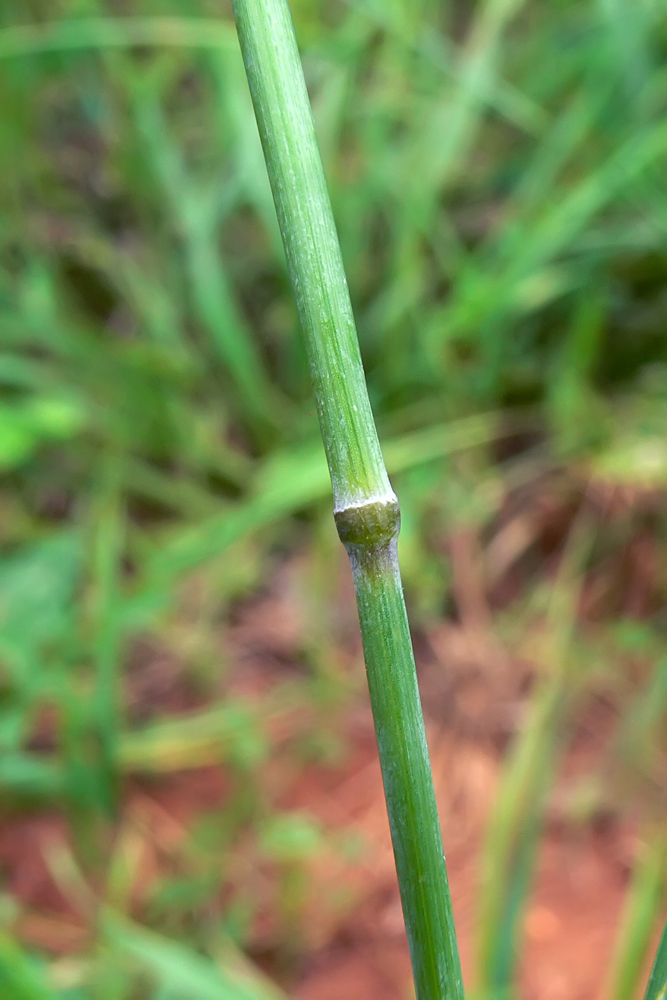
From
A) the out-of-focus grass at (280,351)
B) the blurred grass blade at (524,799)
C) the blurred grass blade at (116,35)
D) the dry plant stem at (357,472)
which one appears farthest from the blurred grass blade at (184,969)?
the blurred grass blade at (116,35)

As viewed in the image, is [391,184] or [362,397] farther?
[391,184]

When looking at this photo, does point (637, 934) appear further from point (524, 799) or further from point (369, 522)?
point (369, 522)

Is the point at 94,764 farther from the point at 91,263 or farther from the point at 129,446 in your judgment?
the point at 91,263

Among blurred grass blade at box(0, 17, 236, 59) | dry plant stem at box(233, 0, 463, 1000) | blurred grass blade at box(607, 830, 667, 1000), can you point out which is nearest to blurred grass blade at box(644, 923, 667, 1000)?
dry plant stem at box(233, 0, 463, 1000)

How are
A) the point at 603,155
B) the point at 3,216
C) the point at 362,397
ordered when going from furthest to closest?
the point at 3,216
the point at 603,155
the point at 362,397

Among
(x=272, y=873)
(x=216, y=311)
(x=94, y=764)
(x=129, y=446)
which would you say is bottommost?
(x=272, y=873)

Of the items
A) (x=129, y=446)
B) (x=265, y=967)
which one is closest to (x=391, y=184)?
(x=129, y=446)

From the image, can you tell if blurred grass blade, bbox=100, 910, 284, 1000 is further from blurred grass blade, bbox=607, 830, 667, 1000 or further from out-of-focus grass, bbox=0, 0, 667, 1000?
blurred grass blade, bbox=607, 830, 667, 1000
